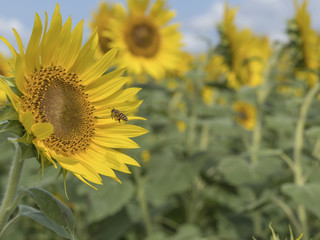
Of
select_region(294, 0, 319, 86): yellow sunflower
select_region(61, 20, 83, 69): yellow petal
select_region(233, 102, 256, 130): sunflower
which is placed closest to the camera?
select_region(61, 20, 83, 69): yellow petal

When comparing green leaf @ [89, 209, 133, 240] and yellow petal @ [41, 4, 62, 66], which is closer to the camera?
yellow petal @ [41, 4, 62, 66]

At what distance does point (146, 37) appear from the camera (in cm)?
452

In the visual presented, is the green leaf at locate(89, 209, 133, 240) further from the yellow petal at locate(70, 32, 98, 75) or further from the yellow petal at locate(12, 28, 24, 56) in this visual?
the yellow petal at locate(12, 28, 24, 56)

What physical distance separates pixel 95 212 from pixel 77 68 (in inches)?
60.3

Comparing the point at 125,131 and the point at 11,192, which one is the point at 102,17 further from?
the point at 11,192

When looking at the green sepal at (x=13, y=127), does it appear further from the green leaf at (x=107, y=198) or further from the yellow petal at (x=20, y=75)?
the green leaf at (x=107, y=198)

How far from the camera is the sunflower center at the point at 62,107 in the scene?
151 centimetres

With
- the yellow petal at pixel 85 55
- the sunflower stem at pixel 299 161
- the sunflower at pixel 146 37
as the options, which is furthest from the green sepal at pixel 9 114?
the sunflower at pixel 146 37

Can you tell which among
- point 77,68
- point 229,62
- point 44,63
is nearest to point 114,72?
point 77,68

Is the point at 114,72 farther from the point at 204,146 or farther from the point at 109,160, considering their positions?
the point at 204,146

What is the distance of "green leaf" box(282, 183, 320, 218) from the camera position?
2293 millimetres

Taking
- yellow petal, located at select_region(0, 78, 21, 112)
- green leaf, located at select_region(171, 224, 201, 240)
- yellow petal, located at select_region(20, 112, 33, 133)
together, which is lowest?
green leaf, located at select_region(171, 224, 201, 240)

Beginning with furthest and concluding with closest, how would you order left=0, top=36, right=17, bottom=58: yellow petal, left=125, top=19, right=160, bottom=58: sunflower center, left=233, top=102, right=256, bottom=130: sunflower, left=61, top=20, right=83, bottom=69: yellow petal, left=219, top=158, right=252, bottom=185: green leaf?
left=233, top=102, right=256, bottom=130: sunflower → left=125, top=19, right=160, bottom=58: sunflower center → left=219, top=158, right=252, bottom=185: green leaf → left=61, top=20, right=83, bottom=69: yellow petal → left=0, top=36, right=17, bottom=58: yellow petal

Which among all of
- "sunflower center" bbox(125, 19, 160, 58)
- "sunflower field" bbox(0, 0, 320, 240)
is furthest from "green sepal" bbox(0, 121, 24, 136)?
"sunflower center" bbox(125, 19, 160, 58)
